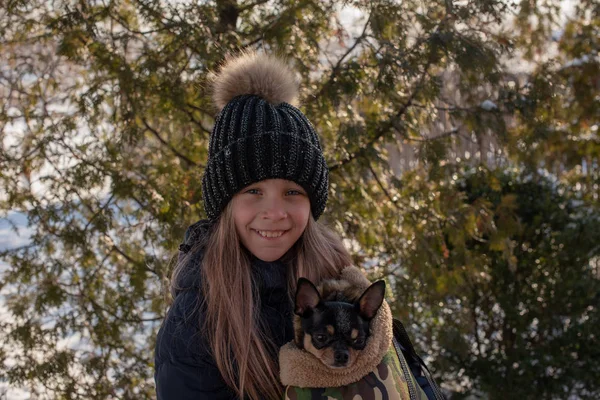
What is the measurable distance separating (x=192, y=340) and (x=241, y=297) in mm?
194

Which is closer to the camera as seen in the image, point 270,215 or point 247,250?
point 270,215

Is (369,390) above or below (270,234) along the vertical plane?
below

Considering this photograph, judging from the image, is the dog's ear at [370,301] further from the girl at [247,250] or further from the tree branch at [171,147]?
the tree branch at [171,147]

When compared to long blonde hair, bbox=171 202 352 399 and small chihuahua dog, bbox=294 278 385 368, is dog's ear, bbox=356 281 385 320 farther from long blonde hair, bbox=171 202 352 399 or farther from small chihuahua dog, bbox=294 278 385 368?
long blonde hair, bbox=171 202 352 399

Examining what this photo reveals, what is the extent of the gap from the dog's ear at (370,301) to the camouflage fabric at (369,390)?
0.41 feet

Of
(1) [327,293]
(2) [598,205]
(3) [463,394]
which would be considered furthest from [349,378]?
(2) [598,205]

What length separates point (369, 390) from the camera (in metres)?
1.72

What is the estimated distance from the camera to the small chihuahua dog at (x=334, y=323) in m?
1.73

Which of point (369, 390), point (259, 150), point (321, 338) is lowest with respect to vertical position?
point (369, 390)

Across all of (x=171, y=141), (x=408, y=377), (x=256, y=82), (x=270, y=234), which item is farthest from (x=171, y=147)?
(x=408, y=377)

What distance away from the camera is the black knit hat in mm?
1994

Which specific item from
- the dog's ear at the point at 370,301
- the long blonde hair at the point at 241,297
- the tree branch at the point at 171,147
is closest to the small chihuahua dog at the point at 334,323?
the dog's ear at the point at 370,301

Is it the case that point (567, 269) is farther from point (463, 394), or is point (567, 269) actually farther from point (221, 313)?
point (221, 313)

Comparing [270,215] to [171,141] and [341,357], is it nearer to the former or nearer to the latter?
[341,357]
